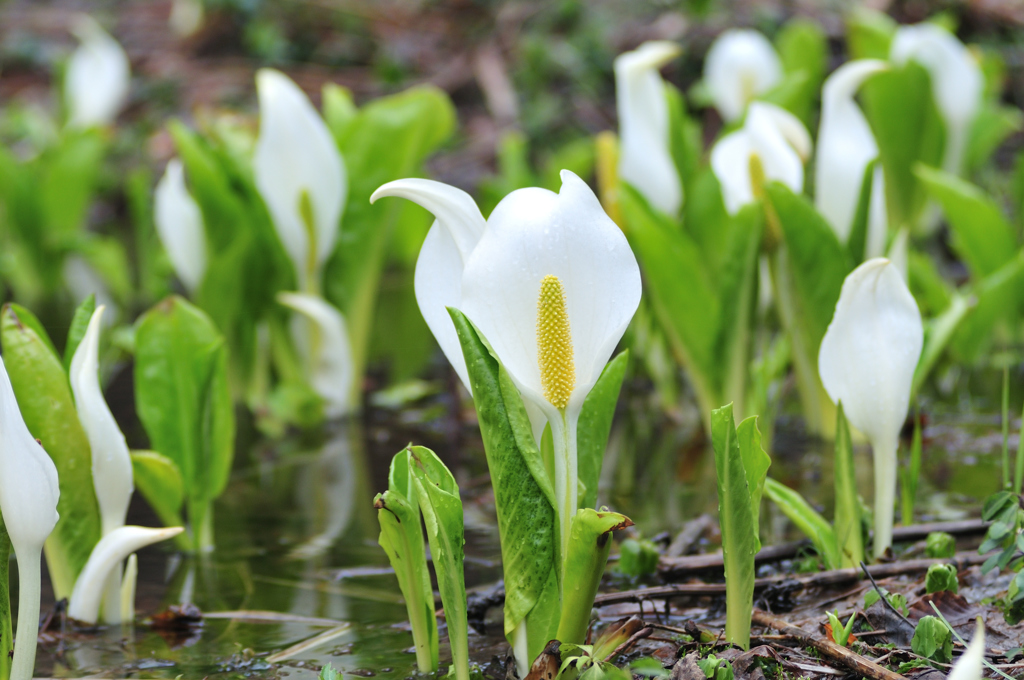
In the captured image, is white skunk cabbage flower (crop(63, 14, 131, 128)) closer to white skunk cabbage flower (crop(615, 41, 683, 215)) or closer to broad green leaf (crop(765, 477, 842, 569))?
white skunk cabbage flower (crop(615, 41, 683, 215))

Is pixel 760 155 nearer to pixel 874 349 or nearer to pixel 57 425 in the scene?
pixel 874 349

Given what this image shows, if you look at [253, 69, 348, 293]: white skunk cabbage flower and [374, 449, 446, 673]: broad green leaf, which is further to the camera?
[253, 69, 348, 293]: white skunk cabbage flower

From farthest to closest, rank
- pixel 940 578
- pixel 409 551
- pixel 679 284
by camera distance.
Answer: pixel 679 284
pixel 940 578
pixel 409 551

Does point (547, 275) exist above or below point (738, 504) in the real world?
above

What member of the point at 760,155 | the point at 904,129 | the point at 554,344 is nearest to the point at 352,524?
the point at 554,344

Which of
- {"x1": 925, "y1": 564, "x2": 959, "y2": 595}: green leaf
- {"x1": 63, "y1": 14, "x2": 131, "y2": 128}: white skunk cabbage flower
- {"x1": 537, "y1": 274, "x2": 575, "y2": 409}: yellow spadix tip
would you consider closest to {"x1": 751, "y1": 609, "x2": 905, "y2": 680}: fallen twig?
{"x1": 925, "y1": 564, "x2": 959, "y2": 595}: green leaf

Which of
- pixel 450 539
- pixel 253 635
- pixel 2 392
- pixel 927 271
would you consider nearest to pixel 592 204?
pixel 450 539
